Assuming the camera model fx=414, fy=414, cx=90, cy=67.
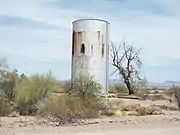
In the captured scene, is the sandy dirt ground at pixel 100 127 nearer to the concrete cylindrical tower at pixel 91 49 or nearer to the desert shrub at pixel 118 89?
the concrete cylindrical tower at pixel 91 49

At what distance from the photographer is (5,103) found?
24906 mm

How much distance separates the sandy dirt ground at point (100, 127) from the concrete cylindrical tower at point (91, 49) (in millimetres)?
7976

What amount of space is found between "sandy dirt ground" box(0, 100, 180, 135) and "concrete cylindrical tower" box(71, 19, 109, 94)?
798 cm

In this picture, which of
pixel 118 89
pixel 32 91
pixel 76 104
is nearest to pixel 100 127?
pixel 76 104

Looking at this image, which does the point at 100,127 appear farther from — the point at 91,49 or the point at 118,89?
the point at 118,89

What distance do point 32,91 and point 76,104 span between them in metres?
3.61

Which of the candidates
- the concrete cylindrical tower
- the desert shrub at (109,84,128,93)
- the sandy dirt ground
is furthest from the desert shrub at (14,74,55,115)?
the desert shrub at (109,84,128,93)

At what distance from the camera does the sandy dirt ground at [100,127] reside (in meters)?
18.6

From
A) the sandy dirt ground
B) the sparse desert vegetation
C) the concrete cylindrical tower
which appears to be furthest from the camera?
the concrete cylindrical tower

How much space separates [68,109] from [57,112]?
33.4 inches

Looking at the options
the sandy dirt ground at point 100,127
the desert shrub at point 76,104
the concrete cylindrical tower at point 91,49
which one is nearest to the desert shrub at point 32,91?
the desert shrub at point 76,104

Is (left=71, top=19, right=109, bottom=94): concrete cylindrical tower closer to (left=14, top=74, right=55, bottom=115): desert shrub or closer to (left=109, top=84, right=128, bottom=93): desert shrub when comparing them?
(left=14, top=74, right=55, bottom=115): desert shrub

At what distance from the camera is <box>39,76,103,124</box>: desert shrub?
2255 cm

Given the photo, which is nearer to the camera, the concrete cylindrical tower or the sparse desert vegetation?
the sparse desert vegetation
